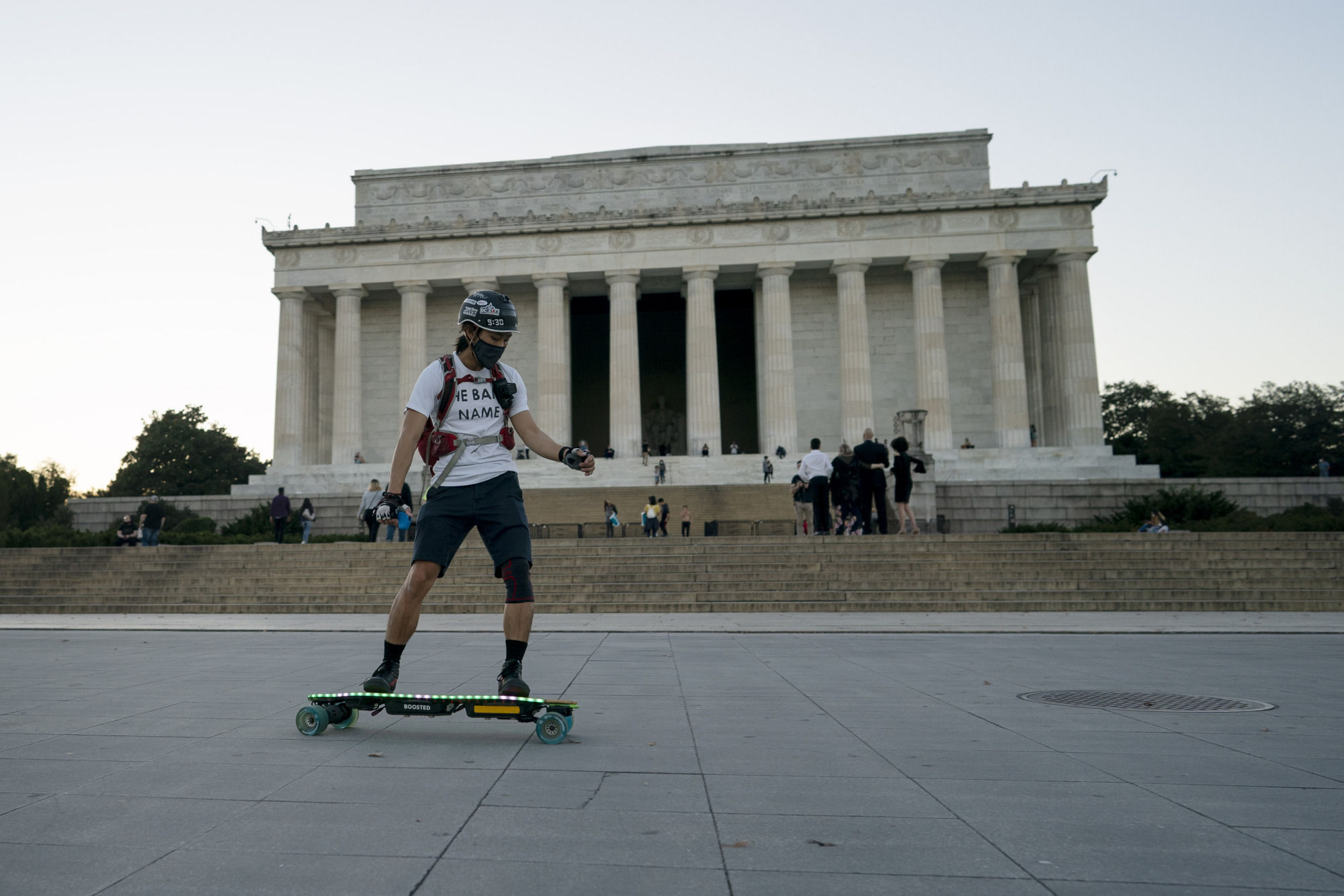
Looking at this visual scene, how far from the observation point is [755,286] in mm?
49750

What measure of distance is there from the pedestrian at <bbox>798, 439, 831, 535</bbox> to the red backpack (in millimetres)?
16004

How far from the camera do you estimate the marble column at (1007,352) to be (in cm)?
4475

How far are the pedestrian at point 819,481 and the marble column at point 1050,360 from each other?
28.4 m

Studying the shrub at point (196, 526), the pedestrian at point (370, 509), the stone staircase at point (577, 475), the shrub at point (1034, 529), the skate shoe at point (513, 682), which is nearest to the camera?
the skate shoe at point (513, 682)

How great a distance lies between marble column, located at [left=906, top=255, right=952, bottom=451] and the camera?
44812mm

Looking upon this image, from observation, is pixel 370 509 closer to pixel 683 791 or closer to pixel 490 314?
pixel 490 314

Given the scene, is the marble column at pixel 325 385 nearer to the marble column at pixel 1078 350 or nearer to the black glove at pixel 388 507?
the marble column at pixel 1078 350

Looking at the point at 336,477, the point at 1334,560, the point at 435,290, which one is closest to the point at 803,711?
the point at 1334,560

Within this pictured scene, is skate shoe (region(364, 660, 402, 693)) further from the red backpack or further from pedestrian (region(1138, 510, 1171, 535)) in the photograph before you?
pedestrian (region(1138, 510, 1171, 535))

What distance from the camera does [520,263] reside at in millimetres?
47344

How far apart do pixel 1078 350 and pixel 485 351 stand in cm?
4462

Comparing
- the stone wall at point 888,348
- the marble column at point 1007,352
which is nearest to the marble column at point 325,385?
the stone wall at point 888,348

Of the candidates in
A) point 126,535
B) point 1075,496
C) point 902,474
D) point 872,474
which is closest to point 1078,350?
point 1075,496

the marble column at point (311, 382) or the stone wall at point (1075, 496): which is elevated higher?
the marble column at point (311, 382)
